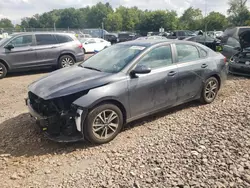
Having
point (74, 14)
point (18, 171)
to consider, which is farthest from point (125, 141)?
point (74, 14)

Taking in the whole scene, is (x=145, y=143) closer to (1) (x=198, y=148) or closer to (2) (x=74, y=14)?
(1) (x=198, y=148)

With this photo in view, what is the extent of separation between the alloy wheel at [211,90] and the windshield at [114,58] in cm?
192

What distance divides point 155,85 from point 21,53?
6424mm

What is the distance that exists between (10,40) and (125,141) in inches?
274

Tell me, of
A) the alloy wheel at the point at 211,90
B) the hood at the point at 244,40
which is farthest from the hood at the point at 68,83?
the hood at the point at 244,40

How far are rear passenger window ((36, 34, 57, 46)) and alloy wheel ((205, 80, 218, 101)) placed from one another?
6.62m

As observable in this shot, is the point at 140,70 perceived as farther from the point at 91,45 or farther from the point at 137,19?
the point at 137,19

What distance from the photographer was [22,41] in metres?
8.59

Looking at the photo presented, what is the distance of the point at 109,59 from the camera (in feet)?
13.9

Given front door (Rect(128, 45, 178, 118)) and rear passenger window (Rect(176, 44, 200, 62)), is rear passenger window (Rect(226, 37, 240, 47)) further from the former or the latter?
front door (Rect(128, 45, 178, 118))

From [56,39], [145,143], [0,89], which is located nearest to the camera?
[145,143]

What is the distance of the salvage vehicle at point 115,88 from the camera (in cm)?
332

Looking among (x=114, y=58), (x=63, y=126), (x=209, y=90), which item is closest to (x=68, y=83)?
(x=63, y=126)

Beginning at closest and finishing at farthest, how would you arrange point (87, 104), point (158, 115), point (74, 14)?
point (87, 104), point (158, 115), point (74, 14)
